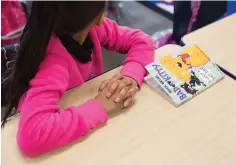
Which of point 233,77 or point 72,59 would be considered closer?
point 72,59

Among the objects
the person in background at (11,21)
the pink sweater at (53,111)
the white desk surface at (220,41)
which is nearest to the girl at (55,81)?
the pink sweater at (53,111)

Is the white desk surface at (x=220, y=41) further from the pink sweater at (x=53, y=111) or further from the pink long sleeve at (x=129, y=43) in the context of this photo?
the pink sweater at (x=53, y=111)

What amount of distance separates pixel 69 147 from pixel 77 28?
274mm

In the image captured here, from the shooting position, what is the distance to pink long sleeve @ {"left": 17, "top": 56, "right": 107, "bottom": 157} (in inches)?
27.4

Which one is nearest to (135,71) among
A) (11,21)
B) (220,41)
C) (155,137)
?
(155,137)

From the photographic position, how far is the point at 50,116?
72 cm

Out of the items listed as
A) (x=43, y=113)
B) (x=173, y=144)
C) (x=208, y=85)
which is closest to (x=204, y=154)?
(x=173, y=144)

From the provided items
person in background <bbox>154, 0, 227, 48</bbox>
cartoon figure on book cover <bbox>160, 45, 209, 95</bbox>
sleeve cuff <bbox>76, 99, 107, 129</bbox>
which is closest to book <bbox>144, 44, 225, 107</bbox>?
cartoon figure on book cover <bbox>160, 45, 209, 95</bbox>

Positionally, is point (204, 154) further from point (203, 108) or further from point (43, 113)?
point (43, 113)

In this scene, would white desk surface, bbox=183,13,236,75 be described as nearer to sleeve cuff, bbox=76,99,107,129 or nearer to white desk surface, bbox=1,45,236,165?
white desk surface, bbox=1,45,236,165

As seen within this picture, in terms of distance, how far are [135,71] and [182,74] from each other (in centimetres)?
13

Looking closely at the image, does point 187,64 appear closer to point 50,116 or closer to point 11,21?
point 50,116

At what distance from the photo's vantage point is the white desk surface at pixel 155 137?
0.70 m

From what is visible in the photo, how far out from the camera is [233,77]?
929 millimetres
